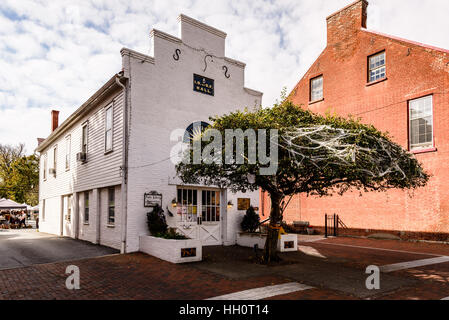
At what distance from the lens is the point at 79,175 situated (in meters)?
16.0

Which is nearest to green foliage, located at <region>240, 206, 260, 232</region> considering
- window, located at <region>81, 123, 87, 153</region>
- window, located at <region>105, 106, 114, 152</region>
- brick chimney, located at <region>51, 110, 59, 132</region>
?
window, located at <region>105, 106, 114, 152</region>

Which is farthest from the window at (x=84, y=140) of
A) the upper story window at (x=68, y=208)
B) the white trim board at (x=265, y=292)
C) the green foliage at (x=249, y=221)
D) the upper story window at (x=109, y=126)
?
the white trim board at (x=265, y=292)

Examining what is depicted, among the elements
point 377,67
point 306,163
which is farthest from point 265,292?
point 377,67

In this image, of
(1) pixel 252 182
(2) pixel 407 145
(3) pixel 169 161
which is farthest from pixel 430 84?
(3) pixel 169 161

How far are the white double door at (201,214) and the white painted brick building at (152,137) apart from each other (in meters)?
0.04

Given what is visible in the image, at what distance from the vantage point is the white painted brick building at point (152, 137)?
38.8 feet

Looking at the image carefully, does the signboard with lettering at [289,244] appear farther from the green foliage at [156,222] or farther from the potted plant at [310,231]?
the potted plant at [310,231]

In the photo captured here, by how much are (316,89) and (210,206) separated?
11.0 meters

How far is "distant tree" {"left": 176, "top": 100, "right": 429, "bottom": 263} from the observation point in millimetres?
7645

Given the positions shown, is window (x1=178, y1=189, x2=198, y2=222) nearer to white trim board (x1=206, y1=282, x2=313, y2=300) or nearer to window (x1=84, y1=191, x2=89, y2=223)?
window (x1=84, y1=191, x2=89, y2=223)

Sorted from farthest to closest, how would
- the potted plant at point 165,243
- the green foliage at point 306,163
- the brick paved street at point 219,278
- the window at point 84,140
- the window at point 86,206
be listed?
the window at point 84,140
the window at point 86,206
the potted plant at point 165,243
the green foliage at point 306,163
the brick paved street at point 219,278

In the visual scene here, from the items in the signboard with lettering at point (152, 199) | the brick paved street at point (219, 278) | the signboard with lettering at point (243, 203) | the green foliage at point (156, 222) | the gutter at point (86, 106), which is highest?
the gutter at point (86, 106)

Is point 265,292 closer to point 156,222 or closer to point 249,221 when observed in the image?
point 156,222

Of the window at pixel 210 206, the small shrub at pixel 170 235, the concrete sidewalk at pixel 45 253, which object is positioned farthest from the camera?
the window at pixel 210 206
